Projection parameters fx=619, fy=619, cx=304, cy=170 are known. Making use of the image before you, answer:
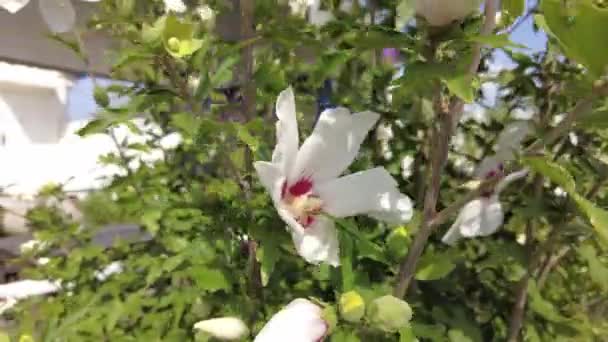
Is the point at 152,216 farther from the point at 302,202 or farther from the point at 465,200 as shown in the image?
the point at 465,200

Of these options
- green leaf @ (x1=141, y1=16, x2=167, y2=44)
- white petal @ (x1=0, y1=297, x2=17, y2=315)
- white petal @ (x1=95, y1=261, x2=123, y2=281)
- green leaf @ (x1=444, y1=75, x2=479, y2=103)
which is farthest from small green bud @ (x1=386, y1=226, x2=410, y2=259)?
white petal @ (x1=0, y1=297, x2=17, y2=315)

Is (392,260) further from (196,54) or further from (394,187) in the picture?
(196,54)

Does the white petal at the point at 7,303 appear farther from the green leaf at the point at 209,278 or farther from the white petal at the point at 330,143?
the white petal at the point at 330,143

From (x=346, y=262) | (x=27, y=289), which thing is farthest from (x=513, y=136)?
(x=27, y=289)

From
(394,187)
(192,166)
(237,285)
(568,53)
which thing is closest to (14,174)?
(192,166)

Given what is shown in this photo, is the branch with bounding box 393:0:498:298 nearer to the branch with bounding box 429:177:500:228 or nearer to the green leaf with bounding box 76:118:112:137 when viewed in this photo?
the branch with bounding box 429:177:500:228
